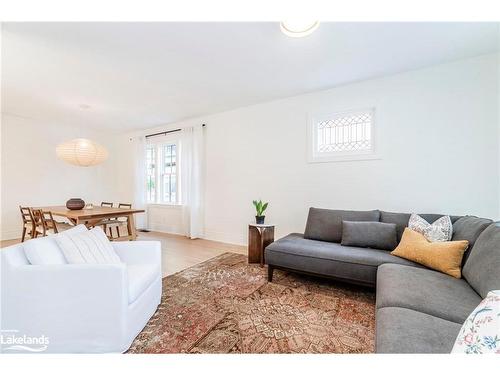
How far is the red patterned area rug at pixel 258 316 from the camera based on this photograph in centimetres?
151

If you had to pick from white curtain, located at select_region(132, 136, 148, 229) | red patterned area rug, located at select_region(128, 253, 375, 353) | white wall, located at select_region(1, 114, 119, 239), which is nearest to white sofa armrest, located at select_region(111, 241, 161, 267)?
red patterned area rug, located at select_region(128, 253, 375, 353)

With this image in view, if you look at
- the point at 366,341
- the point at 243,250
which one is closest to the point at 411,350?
the point at 366,341

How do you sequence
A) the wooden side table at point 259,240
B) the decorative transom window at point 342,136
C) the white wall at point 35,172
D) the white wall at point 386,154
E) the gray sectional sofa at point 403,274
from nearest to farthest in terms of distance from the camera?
the gray sectional sofa at point 403,274, the white wall at point 386,154, the wooden side table at point 259,240, the decorative transom window at point 342,136, the white wall at point 35,172

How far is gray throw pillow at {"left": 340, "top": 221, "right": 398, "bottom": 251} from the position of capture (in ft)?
7.72

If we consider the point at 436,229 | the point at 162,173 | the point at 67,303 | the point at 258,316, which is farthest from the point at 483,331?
the point at 162,173

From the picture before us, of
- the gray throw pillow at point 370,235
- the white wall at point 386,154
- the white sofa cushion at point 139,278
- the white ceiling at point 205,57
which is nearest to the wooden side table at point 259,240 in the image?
the white wall at point 386,154

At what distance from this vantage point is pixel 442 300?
4.36 ft

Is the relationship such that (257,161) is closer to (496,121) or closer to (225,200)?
(225,200)

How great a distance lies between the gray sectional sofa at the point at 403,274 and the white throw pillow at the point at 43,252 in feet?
5.95

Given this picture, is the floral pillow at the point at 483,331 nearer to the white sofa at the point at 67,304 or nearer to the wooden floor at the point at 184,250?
the white sofa at the point at 67,304

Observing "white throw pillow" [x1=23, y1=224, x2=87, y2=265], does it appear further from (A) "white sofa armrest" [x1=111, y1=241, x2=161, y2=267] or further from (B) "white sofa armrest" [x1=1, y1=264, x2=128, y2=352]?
(A) "white sofa armrest" [x1=111, y1=241, x2=161, y2=267]

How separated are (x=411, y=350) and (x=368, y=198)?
2411 millimetres

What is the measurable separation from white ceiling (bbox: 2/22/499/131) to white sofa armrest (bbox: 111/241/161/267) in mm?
1938

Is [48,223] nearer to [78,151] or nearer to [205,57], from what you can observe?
[78,151]
